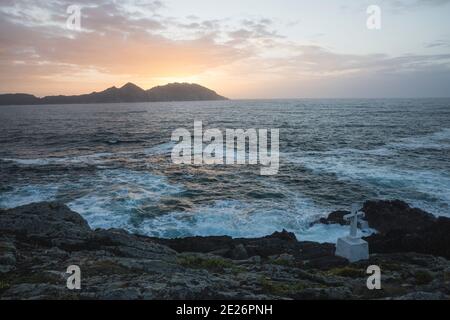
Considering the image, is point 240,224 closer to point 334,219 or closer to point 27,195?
point 334,219

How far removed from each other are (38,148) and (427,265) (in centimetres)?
5770

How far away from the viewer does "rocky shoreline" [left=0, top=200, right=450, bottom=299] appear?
865 centimetres

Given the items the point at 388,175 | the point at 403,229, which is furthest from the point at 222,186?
the point at 403,229

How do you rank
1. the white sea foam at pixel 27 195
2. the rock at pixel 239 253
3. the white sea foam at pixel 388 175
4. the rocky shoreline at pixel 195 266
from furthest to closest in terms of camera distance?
the white sea foam at pixel 388 175 < the white sea foam at pixel 27 195 < the rock at pixel 239 253 < the rocky shoreline at pixel 195 266

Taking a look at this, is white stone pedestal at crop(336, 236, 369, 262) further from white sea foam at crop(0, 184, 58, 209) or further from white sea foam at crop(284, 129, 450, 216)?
white sea foam at crop(0, 184, 58, 209)

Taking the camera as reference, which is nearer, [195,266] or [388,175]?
[195,266]

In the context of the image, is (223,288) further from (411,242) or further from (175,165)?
(175,165)

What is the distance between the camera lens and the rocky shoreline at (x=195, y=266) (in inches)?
340

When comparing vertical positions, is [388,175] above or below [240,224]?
above

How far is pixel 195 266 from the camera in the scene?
11633mm

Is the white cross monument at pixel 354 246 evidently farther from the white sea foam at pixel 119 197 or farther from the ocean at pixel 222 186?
the white sea foam at pixel 119 197

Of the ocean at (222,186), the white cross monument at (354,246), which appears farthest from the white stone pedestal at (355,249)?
the ocean at (222,186)

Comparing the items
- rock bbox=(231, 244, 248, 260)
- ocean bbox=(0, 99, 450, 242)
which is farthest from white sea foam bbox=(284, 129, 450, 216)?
rock bbox=(231, 244, 248, 260)
